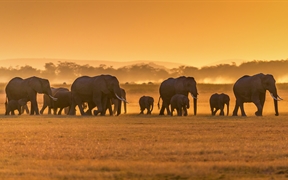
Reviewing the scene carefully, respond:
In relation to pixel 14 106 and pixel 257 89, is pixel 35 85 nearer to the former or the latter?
pixel 14 106

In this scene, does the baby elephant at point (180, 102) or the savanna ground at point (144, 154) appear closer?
the savanna ground at point (144, 154)

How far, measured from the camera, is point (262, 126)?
Answer: 31422 millimetres

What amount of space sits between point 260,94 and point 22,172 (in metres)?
30.4

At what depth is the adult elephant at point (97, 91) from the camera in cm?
4697

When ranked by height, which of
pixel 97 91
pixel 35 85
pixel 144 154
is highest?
pixel 35 85

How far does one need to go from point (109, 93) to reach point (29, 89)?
5979 mm

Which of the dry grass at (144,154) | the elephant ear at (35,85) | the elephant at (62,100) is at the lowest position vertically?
the dry grass at (144,154)

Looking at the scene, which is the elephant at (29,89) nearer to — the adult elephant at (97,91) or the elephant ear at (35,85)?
the elephant ear at (35,85)

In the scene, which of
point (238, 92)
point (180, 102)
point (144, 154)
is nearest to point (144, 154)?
point (144, 154)

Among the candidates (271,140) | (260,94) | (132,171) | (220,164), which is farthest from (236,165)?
(260,94)

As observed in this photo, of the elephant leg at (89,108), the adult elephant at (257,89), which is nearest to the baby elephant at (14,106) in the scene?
the elephant leg at (89,108)

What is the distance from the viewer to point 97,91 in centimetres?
4719

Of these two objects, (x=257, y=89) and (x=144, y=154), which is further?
(x=257, y=89)

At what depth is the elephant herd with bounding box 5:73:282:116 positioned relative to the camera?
4491cm
